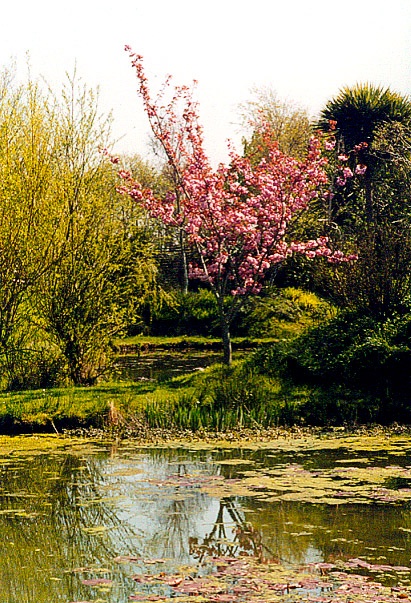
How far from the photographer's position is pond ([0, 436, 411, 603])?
623cm

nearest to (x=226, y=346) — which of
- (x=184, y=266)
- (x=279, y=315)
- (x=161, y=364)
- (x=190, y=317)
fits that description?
(x=161, y=364)

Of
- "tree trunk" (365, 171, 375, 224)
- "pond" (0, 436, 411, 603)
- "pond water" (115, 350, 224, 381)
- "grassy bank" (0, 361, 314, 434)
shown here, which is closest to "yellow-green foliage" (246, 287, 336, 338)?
"pond water" (115, 350, 224, 381)

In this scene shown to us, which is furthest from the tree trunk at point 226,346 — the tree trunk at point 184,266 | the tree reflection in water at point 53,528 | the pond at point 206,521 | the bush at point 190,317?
the tree trunk at point 184,266

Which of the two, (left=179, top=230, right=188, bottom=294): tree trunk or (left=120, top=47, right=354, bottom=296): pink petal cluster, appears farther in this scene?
(left=179, top=230, right=188, bottom=294): tree trunk

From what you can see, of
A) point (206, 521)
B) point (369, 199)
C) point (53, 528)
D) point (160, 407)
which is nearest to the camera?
point (53, 528)

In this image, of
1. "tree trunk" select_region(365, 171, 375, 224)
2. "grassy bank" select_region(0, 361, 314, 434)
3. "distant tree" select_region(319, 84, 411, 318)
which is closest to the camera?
"grassy bank" select_region(0, 361, 314, 434)

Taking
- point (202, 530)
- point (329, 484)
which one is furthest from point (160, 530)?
point (329, 484)

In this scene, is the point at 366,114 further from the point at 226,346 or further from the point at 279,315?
the point at 226,346

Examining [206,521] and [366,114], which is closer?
[206,521]

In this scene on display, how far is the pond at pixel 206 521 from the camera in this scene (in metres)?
6.23

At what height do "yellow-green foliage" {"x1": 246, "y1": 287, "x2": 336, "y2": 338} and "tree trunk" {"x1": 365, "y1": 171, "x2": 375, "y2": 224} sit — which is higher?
"tree trunk" {"x1": 365, "y1": 171, "x2": 375, "y2": 224}

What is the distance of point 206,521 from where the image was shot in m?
8.05

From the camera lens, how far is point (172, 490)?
9.09 meters

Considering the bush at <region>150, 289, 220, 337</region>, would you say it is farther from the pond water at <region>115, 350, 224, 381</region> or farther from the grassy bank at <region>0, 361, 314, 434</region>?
the grassy bank at <region>0, 361, 314, 434</region>
